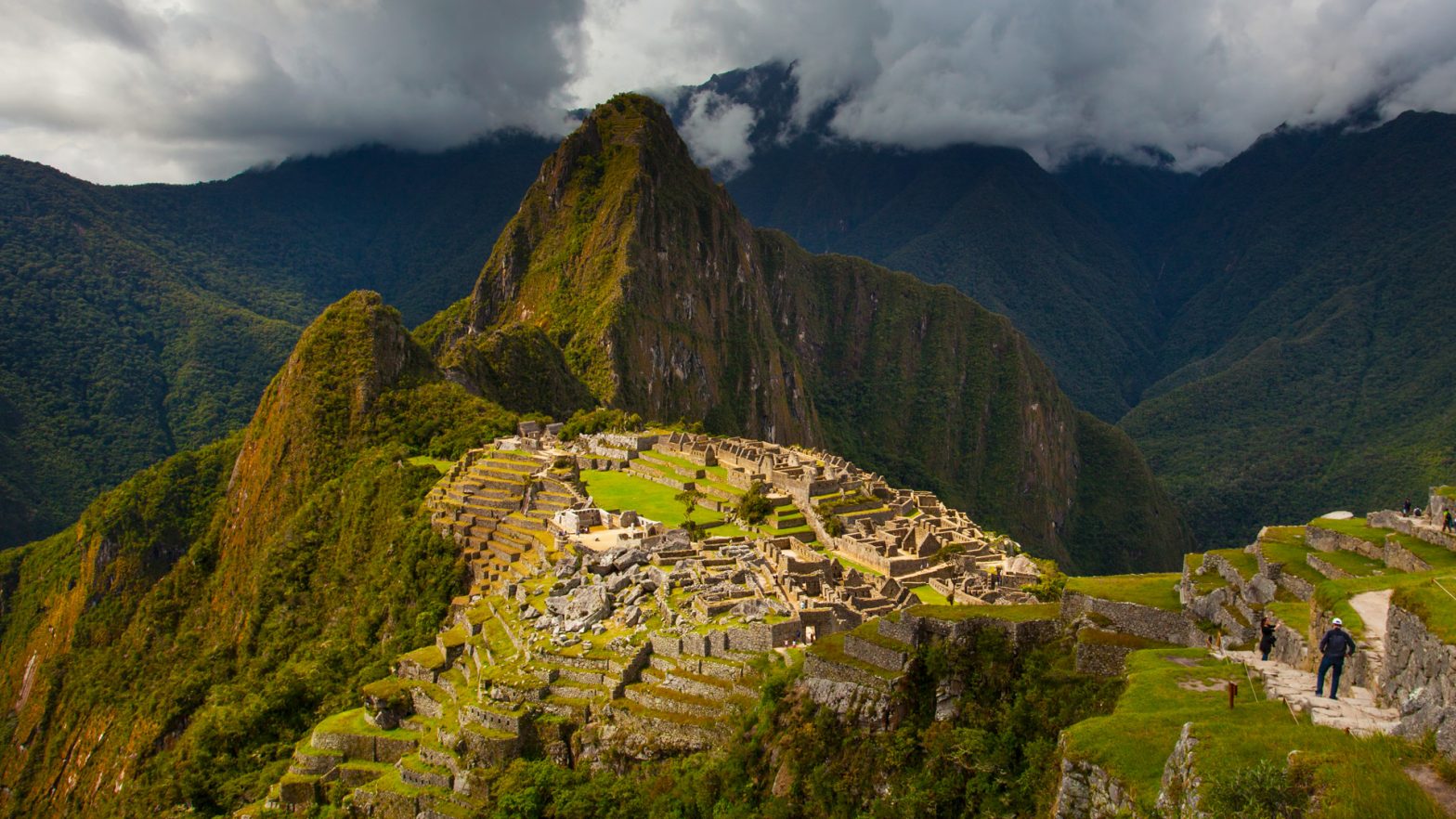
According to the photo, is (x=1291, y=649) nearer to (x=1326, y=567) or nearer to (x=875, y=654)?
(x=1326, y=567)

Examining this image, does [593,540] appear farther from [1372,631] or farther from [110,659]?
[110,659]

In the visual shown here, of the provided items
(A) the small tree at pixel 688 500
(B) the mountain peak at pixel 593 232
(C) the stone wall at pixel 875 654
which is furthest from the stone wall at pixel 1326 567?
(B) the mountain peak at pixel 593 232

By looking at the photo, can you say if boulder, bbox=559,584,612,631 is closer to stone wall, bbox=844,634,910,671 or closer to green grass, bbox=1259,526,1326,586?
stone wall, bbox=844,634,910,671

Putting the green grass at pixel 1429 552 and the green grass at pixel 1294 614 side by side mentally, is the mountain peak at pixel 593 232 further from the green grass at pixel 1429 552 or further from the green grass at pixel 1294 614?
the green grass at pixel 1294 614

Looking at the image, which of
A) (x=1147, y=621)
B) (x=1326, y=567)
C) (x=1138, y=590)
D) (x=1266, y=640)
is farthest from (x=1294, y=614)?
(x=1138, y=590)

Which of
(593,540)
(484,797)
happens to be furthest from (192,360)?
(484,797)

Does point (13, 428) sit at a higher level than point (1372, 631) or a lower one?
lower

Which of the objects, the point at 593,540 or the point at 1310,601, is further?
the point at 593,540
